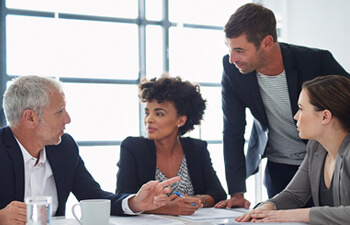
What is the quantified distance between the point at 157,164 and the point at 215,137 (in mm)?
2381

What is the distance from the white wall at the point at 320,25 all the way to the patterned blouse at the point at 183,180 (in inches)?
89.7

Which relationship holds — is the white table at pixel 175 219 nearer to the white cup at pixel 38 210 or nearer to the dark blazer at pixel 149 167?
the white cup at pixel 38 210

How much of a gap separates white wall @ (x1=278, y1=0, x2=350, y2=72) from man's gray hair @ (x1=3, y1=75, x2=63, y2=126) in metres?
2.97

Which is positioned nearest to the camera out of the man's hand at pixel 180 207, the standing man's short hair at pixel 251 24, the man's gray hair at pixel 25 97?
the man's hand at pixel 180 207

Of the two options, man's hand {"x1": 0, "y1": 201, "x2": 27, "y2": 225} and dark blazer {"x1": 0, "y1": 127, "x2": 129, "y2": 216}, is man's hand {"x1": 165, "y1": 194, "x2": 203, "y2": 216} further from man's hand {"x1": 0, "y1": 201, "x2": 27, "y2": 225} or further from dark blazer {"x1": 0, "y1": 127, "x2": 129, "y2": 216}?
man's hand {"x1": 0, "y1": 201, "x2": 27, "y2": 225}

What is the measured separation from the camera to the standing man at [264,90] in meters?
2.30

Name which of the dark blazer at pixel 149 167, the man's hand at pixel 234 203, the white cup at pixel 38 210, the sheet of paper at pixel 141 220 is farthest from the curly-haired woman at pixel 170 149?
the white cup at pixel 38 210

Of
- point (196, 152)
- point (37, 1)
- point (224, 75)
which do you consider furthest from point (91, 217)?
point (37, 1)

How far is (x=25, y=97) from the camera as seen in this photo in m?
2.00

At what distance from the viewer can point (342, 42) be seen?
13.3ft

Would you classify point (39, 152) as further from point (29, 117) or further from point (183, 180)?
point (183, 180)

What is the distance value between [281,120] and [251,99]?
0.20 m

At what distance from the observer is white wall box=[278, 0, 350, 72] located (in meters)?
4.04

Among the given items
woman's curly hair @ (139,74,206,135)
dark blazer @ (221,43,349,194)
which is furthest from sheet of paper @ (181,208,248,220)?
woman's curly hair @ (139,74,206,135)
